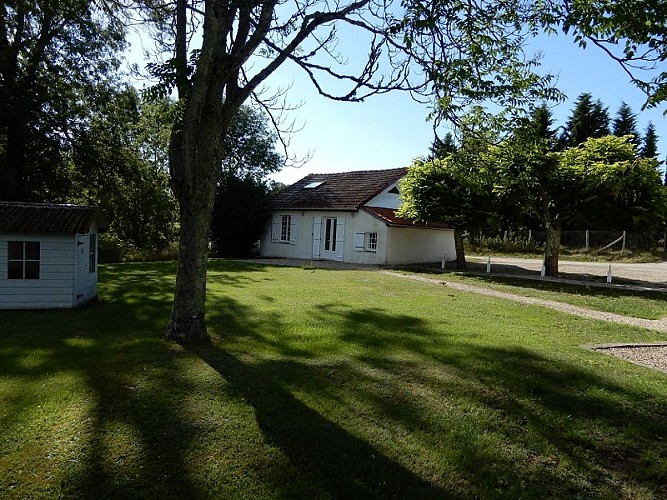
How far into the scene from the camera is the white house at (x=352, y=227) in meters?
22.4

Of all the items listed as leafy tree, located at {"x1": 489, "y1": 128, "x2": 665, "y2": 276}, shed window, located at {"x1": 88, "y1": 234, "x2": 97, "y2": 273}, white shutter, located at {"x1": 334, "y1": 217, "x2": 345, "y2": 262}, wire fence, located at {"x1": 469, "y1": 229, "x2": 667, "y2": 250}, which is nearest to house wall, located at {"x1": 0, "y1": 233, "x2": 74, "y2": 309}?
shed window, located at {"x1": 88, "y1": 234, "x2": 97, "y2": 273}

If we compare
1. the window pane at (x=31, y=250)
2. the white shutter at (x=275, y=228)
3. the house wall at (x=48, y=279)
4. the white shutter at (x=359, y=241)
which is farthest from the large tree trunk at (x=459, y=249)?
the window pane at (x=31, y=250)

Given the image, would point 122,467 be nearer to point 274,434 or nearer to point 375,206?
point 274,434

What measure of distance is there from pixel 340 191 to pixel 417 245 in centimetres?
527

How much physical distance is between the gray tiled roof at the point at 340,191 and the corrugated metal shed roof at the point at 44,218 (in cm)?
1443

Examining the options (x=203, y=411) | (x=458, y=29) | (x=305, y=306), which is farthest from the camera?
(x=305, y=306)

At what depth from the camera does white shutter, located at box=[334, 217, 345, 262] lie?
76.6 feet

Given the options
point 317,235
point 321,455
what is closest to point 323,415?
point 321,455

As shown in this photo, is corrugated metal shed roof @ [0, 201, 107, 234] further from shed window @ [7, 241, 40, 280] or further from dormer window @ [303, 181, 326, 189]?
dormer window @ [303, 181, 326, 189]

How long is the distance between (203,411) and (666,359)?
6393mm

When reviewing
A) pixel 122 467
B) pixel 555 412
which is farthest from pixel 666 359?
pixel 122 467

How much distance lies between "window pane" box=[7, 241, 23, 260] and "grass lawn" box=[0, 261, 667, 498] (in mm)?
2228

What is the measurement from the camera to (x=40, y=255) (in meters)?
9.26

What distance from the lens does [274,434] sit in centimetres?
371
